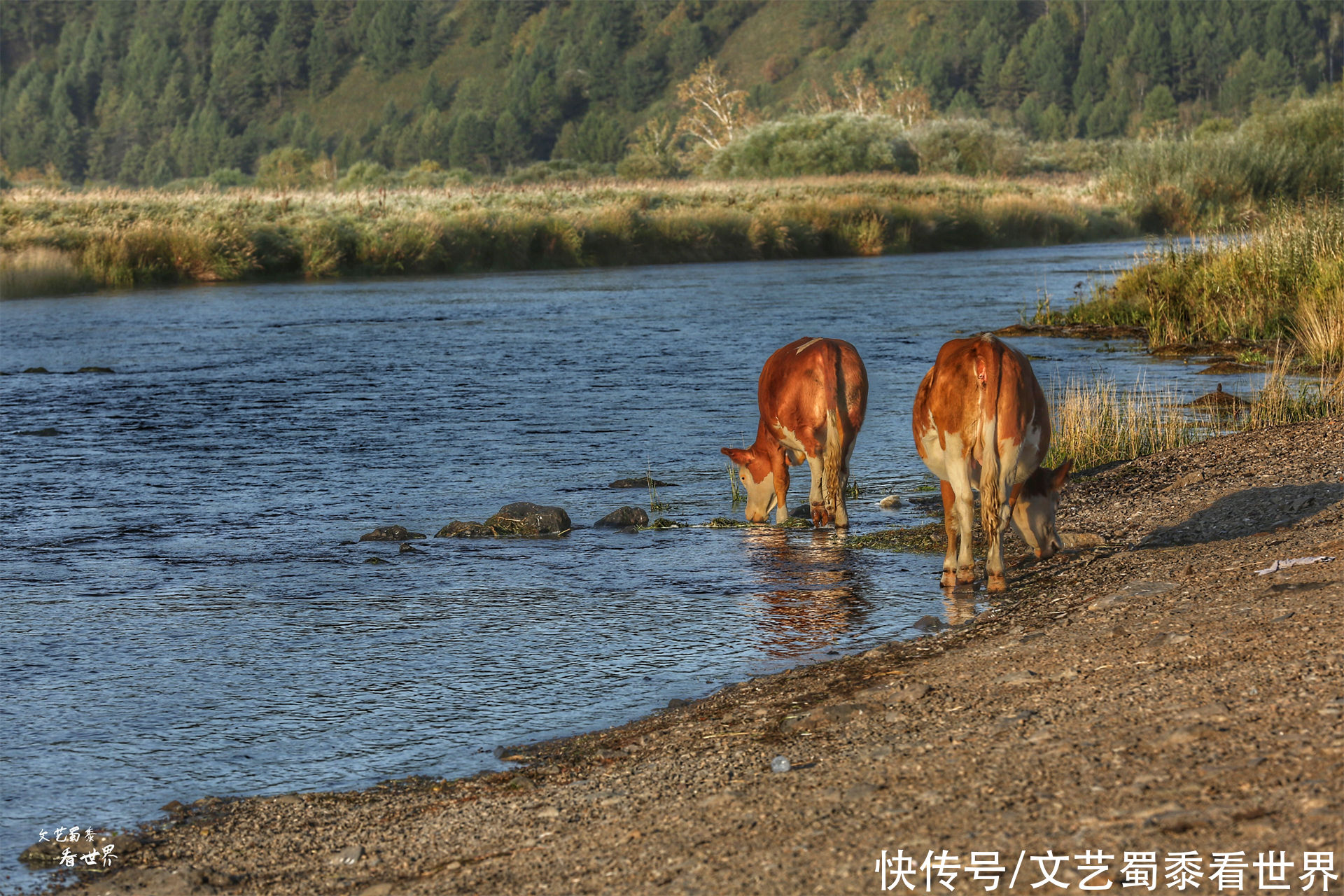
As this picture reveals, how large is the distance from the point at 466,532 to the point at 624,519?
1.07 metres

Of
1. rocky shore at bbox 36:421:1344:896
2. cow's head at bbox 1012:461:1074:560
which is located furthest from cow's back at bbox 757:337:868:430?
rocky shore at bbox 36:421:1344:896

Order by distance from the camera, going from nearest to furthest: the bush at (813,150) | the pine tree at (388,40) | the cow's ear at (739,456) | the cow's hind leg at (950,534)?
the cow's hind leg at (950,534)
the cow's ear at (739,456)
the bush at (813,150)
the pine tree at (388,40)

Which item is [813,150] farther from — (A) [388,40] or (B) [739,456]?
(A) [388,40]

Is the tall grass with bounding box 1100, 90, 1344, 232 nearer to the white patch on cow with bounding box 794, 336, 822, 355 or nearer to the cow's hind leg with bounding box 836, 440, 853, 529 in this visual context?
the white patch on cow with bounding box 794, 336, 822, 355

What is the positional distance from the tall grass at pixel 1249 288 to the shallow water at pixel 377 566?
1483mm

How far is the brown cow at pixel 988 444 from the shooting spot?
7.57 meters

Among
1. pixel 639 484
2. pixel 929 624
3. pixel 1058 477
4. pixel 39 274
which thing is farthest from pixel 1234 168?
pixel 929 624

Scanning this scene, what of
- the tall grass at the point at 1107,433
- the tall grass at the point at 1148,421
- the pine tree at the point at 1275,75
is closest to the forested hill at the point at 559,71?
the pine tree at the point at 1275,75

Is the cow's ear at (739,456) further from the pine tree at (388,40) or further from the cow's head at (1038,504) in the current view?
the pine tree at (388,40)

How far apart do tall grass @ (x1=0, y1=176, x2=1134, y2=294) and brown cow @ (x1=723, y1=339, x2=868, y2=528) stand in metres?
27.8

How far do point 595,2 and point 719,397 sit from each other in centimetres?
17506

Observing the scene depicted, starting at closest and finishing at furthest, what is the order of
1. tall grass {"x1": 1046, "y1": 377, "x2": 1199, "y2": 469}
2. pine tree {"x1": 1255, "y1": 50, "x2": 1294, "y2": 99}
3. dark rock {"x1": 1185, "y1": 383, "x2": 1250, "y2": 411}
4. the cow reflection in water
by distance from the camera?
1. the cow reflection in water
2. tall grass {"x1": 1046, "y1": 377, "x2": 1199, "y2": 469}
3. dark rock {"x1": 1185, "y1": 383, "x2": 1250, "y2": 411}
4. pine tree {"x1": 1255, "y1": 50, "x2": 1294, "y2": 99}

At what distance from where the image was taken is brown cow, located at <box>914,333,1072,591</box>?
7570 millimetres

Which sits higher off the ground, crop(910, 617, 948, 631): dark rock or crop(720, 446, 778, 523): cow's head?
crop(720, 446, 778, 523): cow's head
